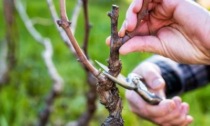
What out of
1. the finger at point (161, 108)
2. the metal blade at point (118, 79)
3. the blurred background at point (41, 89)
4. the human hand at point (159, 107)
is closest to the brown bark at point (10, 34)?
the blurred background at point (41, 89)

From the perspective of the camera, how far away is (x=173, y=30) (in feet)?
4.39

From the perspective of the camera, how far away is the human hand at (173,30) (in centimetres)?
124

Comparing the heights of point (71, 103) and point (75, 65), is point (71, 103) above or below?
below

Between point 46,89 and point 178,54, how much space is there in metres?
1.71

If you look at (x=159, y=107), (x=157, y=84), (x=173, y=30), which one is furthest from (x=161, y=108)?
(x=173, y=30)

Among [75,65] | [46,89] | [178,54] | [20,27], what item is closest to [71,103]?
[46,89]

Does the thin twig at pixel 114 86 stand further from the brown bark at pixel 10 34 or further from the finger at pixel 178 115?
the brown bark at pixel 10 34

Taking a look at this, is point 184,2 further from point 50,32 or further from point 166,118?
point 50,32

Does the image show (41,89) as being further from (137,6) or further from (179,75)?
(137,6)

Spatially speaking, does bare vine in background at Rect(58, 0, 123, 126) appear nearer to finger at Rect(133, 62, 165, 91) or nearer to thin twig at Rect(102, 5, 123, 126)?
thin twig at Rect(102, 5, 123, 126)

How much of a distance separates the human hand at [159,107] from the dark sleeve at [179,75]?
285 mm

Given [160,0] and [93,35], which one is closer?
[160,0]

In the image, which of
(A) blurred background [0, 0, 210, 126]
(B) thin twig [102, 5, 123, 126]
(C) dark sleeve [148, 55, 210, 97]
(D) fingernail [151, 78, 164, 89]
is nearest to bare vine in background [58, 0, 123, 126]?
(B) thin twig [102, 5, 123, 126]

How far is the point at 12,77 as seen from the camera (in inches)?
111
